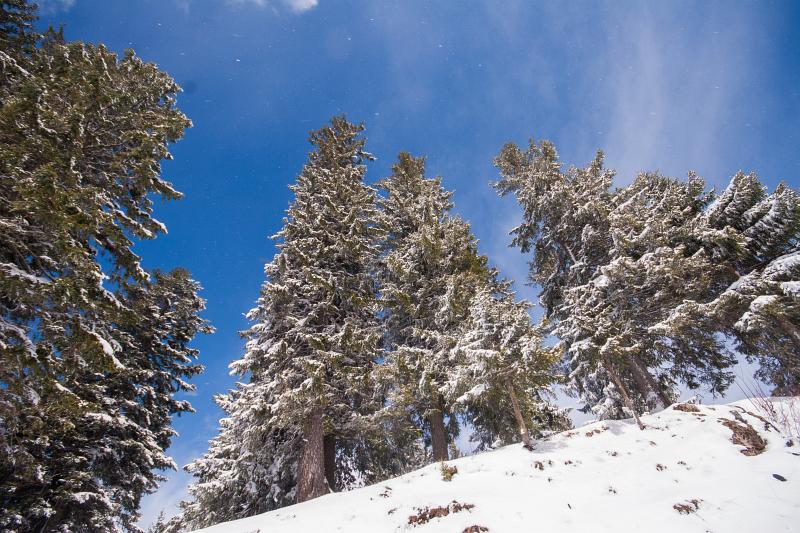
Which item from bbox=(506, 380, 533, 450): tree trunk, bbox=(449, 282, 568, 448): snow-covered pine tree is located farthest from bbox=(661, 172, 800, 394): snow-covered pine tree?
bbox=(506, 380, 533, 450): tree trunk

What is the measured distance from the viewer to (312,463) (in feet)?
34.0

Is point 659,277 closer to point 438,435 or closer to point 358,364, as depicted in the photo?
point 438,435

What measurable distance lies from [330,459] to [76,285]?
374 inches

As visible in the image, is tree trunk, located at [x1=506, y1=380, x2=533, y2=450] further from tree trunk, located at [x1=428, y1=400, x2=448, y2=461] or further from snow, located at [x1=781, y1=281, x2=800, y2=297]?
snow, located at [x1=781, y1=281, x2=800, y2=297]

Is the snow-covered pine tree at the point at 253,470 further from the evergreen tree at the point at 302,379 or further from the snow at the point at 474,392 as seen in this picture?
→ the snow at the point at 474,392

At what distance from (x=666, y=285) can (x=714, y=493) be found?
28.9 feet

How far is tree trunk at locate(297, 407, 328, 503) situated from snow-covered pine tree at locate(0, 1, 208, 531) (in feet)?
17.1

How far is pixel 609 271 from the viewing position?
43.0ft

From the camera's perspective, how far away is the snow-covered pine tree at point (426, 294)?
12.2 meters

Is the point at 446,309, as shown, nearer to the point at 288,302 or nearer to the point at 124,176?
the point at 288,302

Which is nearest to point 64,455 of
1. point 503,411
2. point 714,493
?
point 503,411

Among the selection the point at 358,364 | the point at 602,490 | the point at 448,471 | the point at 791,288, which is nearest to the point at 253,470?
the point at 358,364

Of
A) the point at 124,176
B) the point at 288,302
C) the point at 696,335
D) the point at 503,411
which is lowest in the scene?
the point at 503,411

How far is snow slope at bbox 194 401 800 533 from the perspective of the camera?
5559 mm
